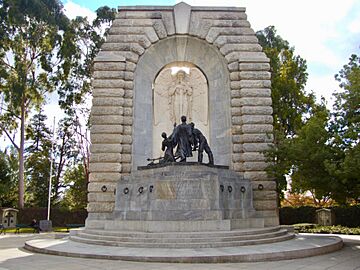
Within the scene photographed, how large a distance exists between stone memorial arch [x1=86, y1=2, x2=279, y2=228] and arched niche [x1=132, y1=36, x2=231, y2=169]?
0.05 meters

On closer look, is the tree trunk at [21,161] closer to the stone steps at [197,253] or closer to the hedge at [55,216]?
the hedge at [55,216]

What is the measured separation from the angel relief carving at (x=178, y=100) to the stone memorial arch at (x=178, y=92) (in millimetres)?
57

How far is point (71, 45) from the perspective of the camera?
3269 centimetres

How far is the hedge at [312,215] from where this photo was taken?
78.2 feet

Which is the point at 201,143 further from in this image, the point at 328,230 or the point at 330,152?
the point at 328,230

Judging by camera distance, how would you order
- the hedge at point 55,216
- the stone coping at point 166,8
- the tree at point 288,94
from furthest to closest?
the hedge at point 55,216
the tree at point 288,94
the stone coping at point 166,8

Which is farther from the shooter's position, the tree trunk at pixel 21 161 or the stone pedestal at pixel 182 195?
the tree trunk at pixel 21 161

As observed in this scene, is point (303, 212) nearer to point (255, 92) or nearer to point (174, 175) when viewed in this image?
point (255, 92)

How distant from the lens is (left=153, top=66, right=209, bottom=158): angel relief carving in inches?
790

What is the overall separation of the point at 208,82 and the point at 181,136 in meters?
6.05

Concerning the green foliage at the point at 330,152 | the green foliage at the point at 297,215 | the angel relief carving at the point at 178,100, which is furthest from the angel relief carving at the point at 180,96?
the green foliage at the point at 297,215

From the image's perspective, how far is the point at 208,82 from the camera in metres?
20.4

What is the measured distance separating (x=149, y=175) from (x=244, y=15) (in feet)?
36.2

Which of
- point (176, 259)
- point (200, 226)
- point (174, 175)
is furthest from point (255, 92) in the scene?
point (176, 259)
